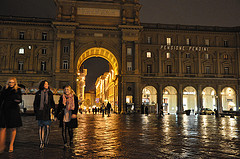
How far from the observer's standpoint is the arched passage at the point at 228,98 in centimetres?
4825

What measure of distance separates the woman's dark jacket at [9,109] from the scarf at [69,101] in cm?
132

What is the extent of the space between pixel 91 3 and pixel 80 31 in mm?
5645

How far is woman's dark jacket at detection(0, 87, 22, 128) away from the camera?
5979 millimetres

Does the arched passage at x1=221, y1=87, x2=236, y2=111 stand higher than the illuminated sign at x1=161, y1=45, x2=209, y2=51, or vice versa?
the illuminated sign at x1=161, y1=45, x2=209, y2=51

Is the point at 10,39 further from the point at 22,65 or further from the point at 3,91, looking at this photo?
the point at 3,91

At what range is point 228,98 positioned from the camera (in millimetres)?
48750

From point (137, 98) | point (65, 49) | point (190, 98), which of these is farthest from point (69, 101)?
point (190, 98)

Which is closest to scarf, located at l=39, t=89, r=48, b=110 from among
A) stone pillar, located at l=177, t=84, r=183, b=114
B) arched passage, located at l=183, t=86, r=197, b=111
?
stone pillar, located at l=177, t=84, r=183, b=114

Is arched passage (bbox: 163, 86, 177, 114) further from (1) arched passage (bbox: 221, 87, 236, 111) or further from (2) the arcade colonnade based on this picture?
(1) arched passage (bbox: 221, 87, 236, 111)

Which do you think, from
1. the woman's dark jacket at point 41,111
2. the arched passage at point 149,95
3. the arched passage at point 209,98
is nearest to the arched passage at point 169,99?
the arched passage at point 149,95

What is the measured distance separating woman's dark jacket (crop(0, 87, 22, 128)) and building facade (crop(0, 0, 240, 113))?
3482 centimetres

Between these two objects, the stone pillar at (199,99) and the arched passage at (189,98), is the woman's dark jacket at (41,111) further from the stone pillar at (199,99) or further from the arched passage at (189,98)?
the arched passage at (189,98)

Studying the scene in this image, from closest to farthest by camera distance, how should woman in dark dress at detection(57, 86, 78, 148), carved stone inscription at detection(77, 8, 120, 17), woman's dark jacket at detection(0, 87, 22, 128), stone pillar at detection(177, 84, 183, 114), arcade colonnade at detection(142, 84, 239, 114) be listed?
1. woman's dark jacket at detection(0, 87, 22, 128)
2. woman in dark dress at detection(57, 86, 78, 148)
3. carved stone inscription at detection(77, 8, 120, 17)
4. stone pillar at detection(177, 84, 183, 114)
5. arcade colonnade at detection(142, 84, 239, 114)

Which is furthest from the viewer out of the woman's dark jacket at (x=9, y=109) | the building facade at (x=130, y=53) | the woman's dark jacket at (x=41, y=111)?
the building facade at (x=130, y=53)
